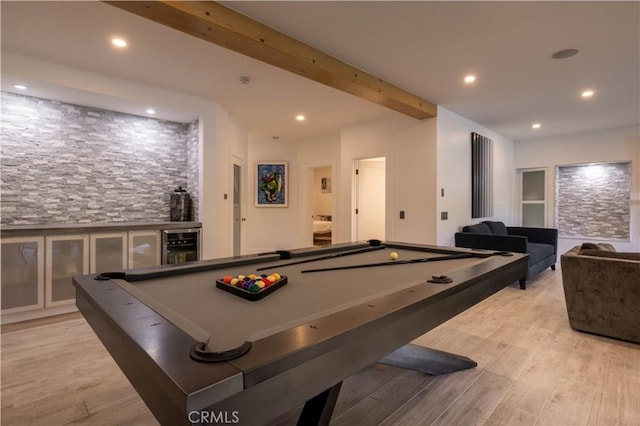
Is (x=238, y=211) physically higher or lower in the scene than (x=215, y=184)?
lower

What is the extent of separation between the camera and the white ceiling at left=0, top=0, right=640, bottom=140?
231 cm

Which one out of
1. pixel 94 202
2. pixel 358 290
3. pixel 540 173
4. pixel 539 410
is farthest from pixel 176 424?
pixel 540 173

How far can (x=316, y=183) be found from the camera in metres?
10.1

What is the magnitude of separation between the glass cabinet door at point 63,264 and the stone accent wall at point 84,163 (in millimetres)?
646

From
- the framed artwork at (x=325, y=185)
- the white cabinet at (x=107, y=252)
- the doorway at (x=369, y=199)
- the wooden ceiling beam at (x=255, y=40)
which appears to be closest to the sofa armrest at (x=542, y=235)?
the doorway at (x=369, y=199)

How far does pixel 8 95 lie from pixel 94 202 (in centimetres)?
133

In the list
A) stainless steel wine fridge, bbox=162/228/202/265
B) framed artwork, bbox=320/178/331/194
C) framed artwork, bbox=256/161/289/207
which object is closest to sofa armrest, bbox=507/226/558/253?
framed artwork, bbox=256/161/289/207

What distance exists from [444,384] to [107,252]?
344 cm

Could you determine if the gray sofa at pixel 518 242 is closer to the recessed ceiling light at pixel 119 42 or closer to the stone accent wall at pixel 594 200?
the stone accent wall at pixel 594 200

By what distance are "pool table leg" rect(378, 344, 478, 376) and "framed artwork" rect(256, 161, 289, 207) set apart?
515cm

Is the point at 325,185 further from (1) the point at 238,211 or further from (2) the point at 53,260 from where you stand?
(2) the point at 53,260

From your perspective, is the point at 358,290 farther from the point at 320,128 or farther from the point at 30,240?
the point at 320,128

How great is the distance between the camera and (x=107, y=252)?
344 centimetres

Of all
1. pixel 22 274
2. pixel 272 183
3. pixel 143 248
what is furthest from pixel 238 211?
pixel 22 274
